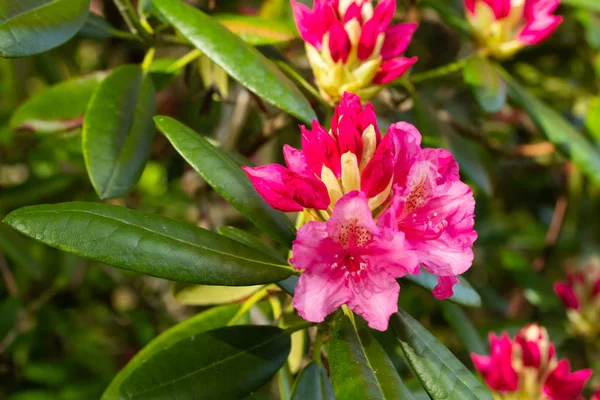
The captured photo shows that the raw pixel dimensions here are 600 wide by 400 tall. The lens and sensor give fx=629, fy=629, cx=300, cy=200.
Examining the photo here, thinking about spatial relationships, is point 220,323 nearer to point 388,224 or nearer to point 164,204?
point 388,224

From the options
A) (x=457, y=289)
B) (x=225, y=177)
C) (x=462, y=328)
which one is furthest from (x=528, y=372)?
(x=225, y=177)

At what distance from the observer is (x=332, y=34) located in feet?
3.43

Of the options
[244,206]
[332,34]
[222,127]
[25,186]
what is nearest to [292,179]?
[244,206]

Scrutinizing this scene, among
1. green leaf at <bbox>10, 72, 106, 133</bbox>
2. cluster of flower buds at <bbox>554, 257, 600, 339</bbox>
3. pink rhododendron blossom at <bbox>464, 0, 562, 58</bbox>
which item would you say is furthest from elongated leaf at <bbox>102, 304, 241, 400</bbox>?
cluster of flower buds at <bbox>554, 257, 600, 339</bbox>

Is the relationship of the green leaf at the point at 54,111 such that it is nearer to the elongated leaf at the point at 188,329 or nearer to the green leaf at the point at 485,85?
the elongated leaf at the point at 188,329

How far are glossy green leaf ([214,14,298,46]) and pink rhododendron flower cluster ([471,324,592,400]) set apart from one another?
29.6 inches

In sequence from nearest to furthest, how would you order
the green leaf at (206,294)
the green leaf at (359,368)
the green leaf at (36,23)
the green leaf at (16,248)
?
the green leaf at (359,368) < the green leaf at (36,23) < the green leaf at (206,294) < the green leaf at (16,248)

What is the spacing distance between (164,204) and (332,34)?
5.07ft

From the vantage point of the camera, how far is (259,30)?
1243 millimetres

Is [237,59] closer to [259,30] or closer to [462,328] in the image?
[259,30]

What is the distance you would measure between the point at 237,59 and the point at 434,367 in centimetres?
55

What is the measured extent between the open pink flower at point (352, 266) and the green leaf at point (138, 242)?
76 mm

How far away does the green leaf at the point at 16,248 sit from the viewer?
1.46 metres

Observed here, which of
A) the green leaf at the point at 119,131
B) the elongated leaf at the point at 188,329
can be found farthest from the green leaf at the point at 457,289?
the green leaf at the point at 119,131
